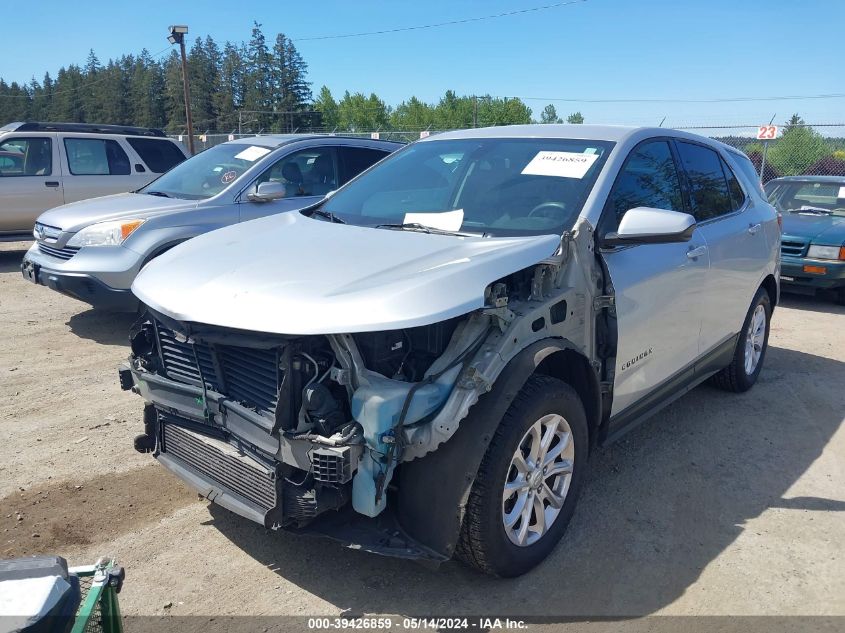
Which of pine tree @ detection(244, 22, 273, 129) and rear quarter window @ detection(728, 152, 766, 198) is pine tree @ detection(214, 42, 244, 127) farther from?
rear quarter window @ detection(728, 152, 766, 198)

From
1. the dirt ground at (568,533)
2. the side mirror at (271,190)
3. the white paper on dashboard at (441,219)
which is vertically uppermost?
the side mirror at (271,190)

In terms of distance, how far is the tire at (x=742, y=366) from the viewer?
5078 millimetres

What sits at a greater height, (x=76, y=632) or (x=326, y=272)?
(x=326, y=272)

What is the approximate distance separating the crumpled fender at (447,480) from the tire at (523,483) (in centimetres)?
10

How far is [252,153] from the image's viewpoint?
7.17m

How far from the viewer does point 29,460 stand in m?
4.00

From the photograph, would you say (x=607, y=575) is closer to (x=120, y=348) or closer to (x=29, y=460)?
(x=29, y=460)

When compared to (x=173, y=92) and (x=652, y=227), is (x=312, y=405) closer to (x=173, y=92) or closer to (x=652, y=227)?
(x=652, y=227)

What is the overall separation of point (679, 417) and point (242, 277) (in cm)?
339

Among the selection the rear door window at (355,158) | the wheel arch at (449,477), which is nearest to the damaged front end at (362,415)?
the wheel arch at (449,477)

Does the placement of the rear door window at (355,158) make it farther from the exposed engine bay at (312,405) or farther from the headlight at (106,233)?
the exposed engine bay at (312,405)

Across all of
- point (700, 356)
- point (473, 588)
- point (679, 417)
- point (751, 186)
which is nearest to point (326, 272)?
point (473, 588)

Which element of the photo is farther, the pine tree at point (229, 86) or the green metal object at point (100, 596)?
the pine tree at point (229, 86)

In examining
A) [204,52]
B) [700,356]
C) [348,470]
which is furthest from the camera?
[204,52]
